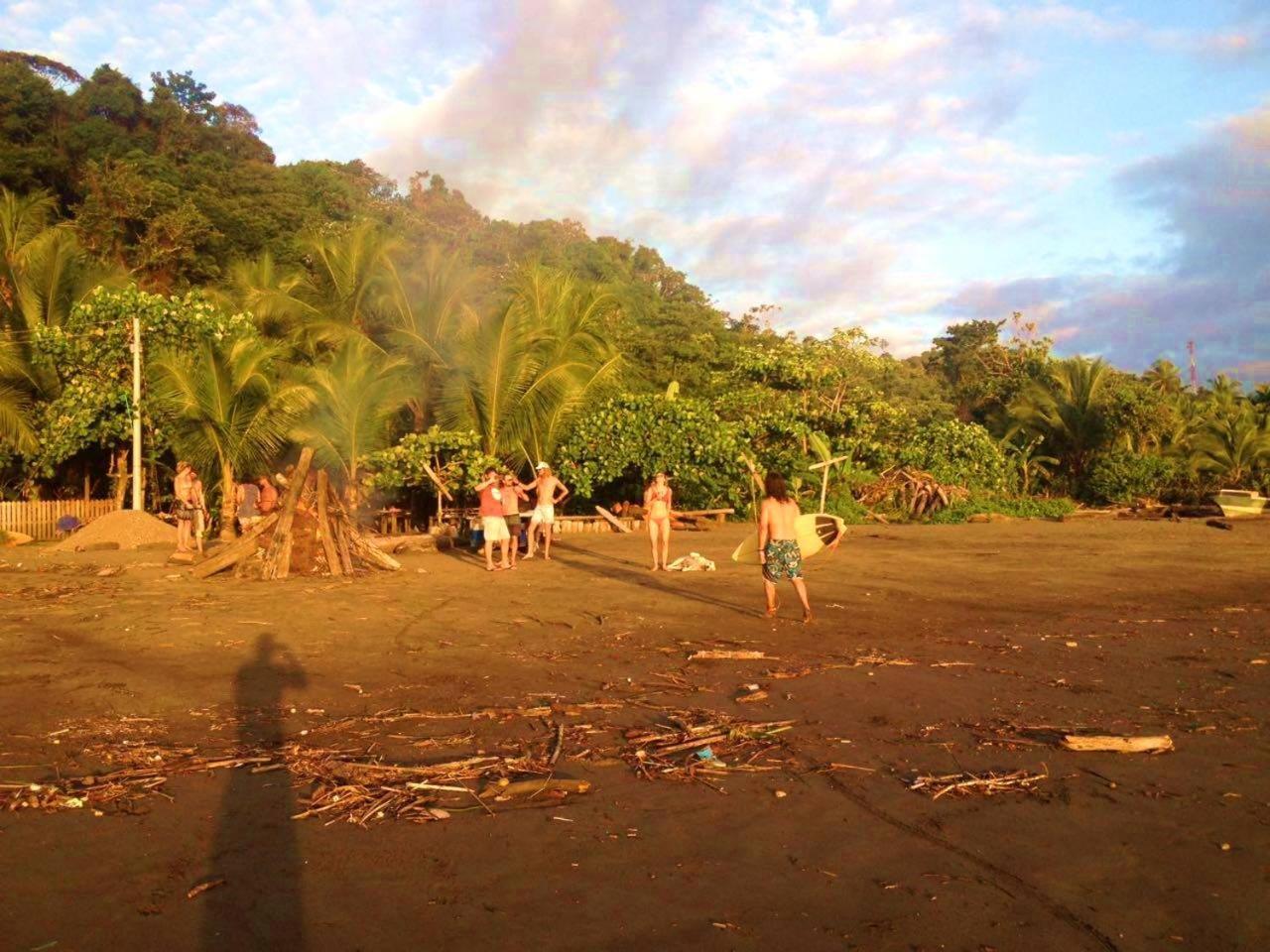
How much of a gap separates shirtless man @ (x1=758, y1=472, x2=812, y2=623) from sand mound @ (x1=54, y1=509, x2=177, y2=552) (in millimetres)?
13188

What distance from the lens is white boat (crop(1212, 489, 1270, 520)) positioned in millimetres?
25812

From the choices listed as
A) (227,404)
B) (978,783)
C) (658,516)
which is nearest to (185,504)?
(227,404)

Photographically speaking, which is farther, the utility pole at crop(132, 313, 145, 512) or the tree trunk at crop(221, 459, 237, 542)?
the tree trunk at crop(221, 459, 237, 542)

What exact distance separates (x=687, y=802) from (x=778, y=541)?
5.46 metres

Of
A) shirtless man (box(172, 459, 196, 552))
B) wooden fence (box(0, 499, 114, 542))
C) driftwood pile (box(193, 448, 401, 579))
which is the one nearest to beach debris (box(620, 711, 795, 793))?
driftwood pile (box(193, 448, 401, 579))

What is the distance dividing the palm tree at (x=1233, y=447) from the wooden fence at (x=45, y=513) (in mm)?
30658

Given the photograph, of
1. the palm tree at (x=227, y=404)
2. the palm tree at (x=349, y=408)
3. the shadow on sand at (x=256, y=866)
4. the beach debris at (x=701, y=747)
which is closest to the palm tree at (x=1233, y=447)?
the palm tree at (x=349, y=408)

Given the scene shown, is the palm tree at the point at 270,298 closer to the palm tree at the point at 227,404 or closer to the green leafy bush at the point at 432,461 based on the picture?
the palm tree at the point at 227,404

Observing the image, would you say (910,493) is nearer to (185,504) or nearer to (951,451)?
(951,451)

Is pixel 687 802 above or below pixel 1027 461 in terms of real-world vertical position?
below

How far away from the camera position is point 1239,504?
26.2 meters

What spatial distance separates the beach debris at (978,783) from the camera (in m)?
4.77

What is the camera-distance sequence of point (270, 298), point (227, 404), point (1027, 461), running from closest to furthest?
point (227, 404) → point (270, 298) → point (1027, 461)

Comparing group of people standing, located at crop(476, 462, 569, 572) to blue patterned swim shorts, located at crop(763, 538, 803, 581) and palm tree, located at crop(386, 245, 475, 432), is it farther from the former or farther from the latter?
palm tree, located at crop(386, 245, 475, 432)
